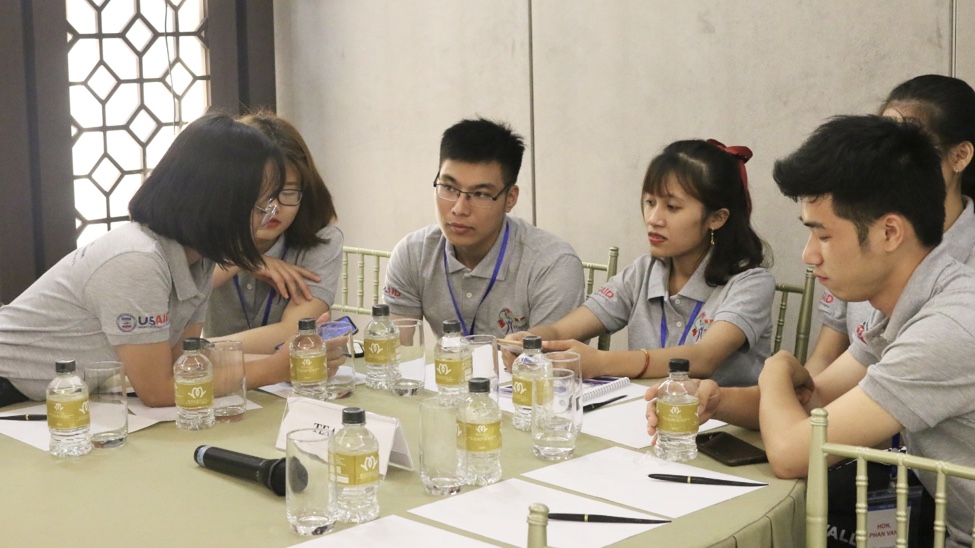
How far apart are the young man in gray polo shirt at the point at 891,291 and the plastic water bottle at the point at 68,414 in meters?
1.04

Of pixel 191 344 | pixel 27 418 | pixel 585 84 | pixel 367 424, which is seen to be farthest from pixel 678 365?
pixel 585 84

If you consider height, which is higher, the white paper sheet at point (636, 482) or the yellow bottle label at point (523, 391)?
the yellow bottle label at point (523, 391)

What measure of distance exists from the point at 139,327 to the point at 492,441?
894 mm

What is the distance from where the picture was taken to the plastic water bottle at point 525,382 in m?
2.04

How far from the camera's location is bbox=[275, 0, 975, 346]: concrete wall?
10.9 feet

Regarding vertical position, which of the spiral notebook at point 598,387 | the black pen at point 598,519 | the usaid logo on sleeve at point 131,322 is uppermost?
the usaid logo on sleeve at point 131,322

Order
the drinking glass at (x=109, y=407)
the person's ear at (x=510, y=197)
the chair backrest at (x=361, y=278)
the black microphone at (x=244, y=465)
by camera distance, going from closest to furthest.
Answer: the black microphone at (x=244, y=465) < the drinking glass at (x=109, y=407) < the person's ear at (x=510, y=197) < the chair backrest at (x=361, y=278)

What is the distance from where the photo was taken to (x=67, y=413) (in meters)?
1.88

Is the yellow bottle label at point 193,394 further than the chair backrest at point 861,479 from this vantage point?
Yes

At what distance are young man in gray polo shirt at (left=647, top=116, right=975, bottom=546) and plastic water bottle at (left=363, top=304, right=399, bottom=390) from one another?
70cm

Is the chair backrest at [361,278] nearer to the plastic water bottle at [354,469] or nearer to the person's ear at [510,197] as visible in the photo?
the person's ear at [510,197]

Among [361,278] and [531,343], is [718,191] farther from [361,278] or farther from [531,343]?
[361,278]

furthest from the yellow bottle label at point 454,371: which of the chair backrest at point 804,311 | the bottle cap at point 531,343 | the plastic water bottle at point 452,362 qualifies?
the chair backrest at point 804,311

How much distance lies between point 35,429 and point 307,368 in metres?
0.56
